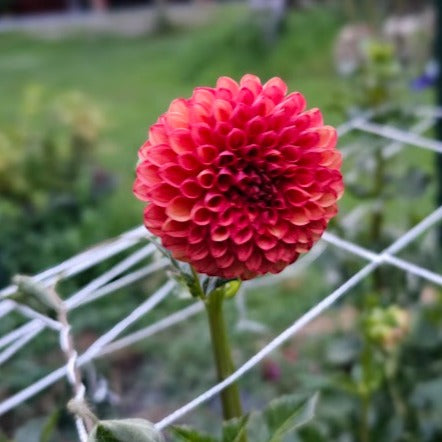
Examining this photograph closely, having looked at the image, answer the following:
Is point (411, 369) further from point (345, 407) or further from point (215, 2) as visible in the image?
point (215, 2)

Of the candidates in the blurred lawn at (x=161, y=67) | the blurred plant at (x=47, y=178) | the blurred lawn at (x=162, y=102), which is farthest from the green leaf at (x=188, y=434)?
the blurred lawn at (x=161, y=67)

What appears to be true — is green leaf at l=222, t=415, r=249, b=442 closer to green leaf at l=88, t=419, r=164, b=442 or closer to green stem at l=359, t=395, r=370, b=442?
green leaf at l=88, t=419, r=164, b=442

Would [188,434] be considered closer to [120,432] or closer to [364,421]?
[120,432]

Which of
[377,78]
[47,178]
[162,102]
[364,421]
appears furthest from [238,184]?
[162,102]

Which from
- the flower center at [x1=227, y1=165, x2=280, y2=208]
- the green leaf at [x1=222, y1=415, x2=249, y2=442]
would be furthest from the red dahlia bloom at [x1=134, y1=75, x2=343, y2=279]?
the green leaf at [x1=222, y1=415, x2=249, y2=442]

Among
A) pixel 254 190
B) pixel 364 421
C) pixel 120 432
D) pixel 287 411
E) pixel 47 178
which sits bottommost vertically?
pixel 47 178

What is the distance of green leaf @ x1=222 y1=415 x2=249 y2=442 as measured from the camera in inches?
22.5

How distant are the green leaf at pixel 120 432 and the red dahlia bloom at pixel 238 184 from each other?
99mm

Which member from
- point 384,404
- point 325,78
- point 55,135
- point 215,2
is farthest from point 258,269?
point 215,2

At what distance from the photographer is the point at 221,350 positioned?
639 mm

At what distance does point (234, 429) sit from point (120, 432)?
105mm

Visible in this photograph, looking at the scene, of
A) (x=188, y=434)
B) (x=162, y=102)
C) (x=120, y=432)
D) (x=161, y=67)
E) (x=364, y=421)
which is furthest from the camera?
(x=161, y=67)

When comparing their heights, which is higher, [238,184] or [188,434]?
[238,184]

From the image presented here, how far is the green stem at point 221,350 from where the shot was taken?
0.62 meters
